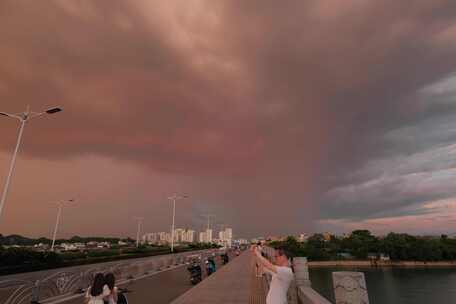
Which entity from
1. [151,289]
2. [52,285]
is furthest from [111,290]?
[151,289]

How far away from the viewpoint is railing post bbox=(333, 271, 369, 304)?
3943 millimetres

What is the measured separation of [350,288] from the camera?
4.01 meters

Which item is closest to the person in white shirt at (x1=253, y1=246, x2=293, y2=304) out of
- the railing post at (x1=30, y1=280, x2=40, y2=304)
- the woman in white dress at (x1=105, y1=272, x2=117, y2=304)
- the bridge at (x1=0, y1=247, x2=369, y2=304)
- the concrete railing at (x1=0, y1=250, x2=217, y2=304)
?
the bridge at (x1=0, y1=247, x2=369, y2=304)

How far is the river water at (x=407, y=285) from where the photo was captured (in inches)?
2805

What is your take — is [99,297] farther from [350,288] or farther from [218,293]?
[218,293]

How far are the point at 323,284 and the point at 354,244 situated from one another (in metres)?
64.3

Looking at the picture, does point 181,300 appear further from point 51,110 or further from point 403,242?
point 403,242

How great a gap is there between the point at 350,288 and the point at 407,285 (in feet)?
350

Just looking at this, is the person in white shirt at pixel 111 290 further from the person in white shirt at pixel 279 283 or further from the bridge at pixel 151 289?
the bridge at pixel 151 289

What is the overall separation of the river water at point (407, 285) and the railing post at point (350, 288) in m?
70.8

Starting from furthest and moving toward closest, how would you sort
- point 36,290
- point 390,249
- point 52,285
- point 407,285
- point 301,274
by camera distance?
point 390,249, point 407,285, point 52,285, point 36,290, point 301,274

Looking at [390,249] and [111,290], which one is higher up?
[111,290]

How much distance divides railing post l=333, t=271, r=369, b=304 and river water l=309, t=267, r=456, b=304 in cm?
7084

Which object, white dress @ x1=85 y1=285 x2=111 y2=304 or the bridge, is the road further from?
white dress @ x1=85 y1=285 x2=111 y2=304
